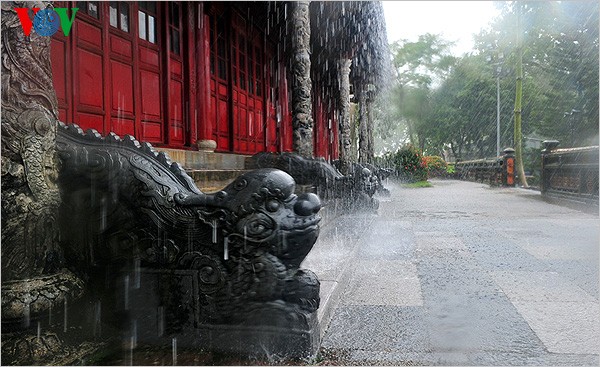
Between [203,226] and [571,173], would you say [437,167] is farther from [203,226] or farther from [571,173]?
[203,226]

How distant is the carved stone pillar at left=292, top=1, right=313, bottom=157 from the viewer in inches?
270

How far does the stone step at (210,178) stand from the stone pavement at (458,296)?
1.31m

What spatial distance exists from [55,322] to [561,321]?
2.90 meters

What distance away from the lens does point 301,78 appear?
6.87 m

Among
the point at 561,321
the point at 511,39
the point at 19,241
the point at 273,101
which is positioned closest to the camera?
the point at 19,241

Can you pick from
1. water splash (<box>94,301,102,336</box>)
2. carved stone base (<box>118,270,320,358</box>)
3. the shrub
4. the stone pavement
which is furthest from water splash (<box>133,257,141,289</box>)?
the shrub

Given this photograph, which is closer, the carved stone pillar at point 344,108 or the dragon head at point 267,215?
the dragon head at point 267,215

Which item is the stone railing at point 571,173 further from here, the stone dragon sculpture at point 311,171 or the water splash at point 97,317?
the water splash at point 97,317

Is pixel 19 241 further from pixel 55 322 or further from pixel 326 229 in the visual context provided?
pixel 326 229

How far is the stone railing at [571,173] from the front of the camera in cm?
1065

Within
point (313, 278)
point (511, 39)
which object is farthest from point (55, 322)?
point (511, 39)

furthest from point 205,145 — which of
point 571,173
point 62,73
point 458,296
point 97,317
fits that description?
point 571,173

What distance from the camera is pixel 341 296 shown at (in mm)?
3504

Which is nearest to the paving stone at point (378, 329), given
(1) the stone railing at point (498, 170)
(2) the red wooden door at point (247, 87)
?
(2) the red wooden door at point (247, 87)
